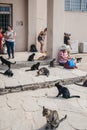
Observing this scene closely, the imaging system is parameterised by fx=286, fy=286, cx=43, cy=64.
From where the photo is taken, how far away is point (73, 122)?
21.7 ft

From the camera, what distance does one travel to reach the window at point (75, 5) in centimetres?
1816

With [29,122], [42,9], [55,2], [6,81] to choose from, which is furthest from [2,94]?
[42,9]

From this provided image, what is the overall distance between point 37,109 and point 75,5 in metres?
12.3

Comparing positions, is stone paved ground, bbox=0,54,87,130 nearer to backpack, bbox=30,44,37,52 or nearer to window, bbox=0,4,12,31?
backpack, bbox=30,44,37,52

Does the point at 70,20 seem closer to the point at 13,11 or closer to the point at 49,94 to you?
the point at 13,11

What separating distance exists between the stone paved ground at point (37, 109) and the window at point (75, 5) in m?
→ 9.78

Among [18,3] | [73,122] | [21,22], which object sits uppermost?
[18,3]

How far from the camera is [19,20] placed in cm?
1636

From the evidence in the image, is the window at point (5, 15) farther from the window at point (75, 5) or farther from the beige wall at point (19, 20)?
the window at point (75, 5)

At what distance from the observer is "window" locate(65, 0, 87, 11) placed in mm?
18156

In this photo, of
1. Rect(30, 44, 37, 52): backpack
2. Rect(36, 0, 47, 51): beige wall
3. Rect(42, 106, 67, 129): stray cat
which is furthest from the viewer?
Rect(36, 0, 47, 51): beige wall

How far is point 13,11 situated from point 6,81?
737cm

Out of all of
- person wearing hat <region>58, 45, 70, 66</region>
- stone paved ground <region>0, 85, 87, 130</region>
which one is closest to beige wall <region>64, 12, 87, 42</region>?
person wearing hat <region>58, 45, 70, 66</region>

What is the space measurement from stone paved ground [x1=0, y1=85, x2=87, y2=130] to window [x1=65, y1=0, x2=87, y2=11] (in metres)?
9.78
